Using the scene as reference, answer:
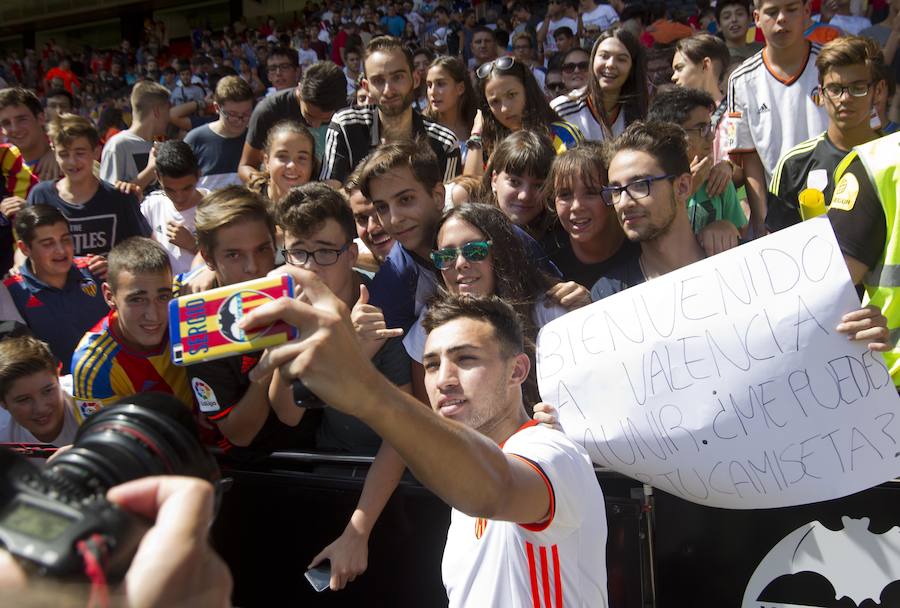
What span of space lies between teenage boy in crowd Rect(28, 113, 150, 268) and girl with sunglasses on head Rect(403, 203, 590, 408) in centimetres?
310

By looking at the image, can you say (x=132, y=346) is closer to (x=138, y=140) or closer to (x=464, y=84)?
(x=464, y=84)

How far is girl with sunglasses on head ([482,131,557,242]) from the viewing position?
362cm

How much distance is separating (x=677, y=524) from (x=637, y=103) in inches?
110

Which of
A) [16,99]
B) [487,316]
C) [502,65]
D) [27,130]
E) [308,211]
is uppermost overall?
[16,99]

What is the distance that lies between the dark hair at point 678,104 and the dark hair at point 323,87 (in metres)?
2.30

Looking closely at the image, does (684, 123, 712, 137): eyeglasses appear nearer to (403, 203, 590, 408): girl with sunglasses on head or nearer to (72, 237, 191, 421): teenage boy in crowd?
(403, 203, 590, 408): girl with sunglasses on head

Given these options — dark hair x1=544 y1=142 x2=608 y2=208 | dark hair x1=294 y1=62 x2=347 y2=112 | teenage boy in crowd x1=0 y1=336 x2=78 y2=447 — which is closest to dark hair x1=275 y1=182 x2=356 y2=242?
dark hair x1=544 y1=142 x2=608 y2=208

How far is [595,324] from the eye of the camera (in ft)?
8.82

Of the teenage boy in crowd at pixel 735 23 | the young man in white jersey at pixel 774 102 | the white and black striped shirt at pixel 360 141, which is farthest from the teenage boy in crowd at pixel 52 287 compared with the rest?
the teenage boy in crowd at pixel 735 23

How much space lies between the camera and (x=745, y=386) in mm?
2463

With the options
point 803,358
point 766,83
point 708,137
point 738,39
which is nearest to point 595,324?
point 803,358

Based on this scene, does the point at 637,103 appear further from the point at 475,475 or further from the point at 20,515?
the point at 20,515

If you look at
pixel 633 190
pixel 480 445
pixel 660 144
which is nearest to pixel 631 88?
pixel 660 144

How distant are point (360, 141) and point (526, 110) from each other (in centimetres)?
102
